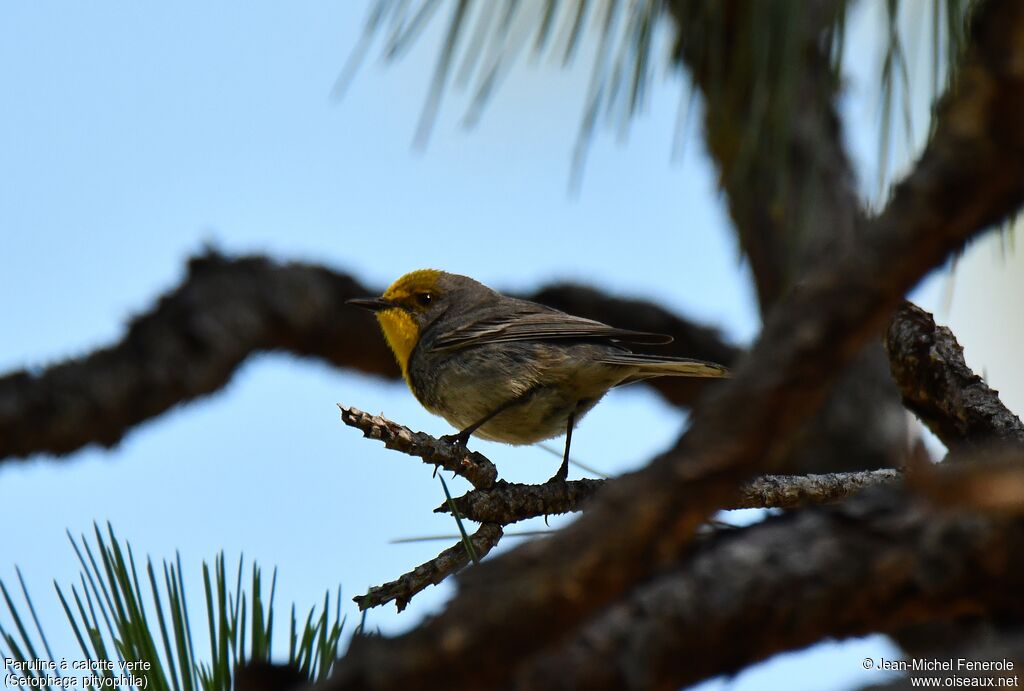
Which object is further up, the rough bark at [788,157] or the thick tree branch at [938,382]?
the rough bark at [788,157]

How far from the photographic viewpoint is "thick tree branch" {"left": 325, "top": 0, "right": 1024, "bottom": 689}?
1045 millimetres

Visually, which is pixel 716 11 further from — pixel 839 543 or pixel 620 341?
pixel 839 543

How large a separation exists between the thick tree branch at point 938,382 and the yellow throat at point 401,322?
3.48 meters

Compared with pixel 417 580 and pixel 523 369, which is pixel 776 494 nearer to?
pixel 417 580

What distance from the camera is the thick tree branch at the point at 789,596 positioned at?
1.06 m

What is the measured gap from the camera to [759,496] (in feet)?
10.5

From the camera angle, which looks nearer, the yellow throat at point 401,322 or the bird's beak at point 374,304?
the bird's beak at point 374,304

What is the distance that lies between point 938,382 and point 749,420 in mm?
2027

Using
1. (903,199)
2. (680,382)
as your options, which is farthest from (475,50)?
(680,382)

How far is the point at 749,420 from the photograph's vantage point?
110cm

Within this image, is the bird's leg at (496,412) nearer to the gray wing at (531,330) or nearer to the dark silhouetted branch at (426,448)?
the gray wing at (531,330)

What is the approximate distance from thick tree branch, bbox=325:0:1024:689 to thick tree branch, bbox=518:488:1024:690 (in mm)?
38

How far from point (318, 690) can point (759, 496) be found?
7.63 ft

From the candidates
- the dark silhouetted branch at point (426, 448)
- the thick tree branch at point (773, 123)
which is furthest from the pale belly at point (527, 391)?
the dark silhouetted branch at point (426, 448)
